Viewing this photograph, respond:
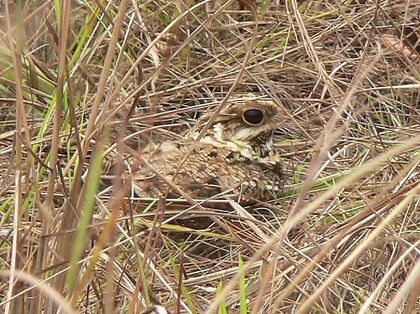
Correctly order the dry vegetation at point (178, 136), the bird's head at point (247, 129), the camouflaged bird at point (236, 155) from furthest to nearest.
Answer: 1. the bird's head at point (247, 129)
2. the camouflaged bird at point (236, 155)
3. the dry vegetation at point (178, 136)

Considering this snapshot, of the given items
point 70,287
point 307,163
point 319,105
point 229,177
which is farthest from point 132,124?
point 70,287

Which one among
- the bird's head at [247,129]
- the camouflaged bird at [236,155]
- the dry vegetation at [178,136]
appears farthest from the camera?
the bird's head at [247,129]

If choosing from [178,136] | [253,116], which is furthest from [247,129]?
[178,136]

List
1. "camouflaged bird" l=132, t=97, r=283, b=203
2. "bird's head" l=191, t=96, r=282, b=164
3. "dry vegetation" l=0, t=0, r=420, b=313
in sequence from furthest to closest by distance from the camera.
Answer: "bird's head" l=191, t=96, r=282, b=164, "camouflaged bird" l=132, t=97, r=283, b=203, "dry vegetation" l=0, t=0, r=420, b=313

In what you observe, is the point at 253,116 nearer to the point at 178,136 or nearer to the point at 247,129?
the point at 247,129

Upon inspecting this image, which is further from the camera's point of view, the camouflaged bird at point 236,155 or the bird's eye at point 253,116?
the bird's eye at point 253,116

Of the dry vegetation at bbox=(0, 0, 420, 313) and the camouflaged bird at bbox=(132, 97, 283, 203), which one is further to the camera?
the camouflaged bird at bbox=(132, 97, 283, 203)
